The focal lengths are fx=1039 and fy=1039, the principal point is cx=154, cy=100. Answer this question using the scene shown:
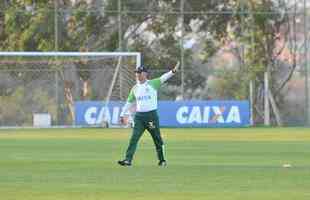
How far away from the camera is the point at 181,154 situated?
26.0 metres

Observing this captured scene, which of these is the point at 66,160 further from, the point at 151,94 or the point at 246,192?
the point at 246,192

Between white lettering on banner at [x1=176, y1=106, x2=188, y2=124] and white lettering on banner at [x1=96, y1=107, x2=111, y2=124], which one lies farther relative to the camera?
white lettering on banner at [x1=176, y1=106, x2=188, y2=124]

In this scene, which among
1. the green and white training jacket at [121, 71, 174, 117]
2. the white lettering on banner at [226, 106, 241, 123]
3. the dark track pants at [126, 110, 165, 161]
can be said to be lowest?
the white lettering on banner at [226, 106, 241, 123]

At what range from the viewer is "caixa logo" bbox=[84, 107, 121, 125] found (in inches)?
1911

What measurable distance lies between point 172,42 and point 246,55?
4037 millimetres

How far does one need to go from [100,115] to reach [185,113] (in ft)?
13.9

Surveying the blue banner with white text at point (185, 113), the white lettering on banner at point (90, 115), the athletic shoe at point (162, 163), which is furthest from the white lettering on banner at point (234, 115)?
the athletic shoe at point (162, 163)

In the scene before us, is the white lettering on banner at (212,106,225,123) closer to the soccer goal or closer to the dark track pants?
the soccer goal

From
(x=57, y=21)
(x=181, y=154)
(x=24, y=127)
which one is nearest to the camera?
(x=181, y=154)

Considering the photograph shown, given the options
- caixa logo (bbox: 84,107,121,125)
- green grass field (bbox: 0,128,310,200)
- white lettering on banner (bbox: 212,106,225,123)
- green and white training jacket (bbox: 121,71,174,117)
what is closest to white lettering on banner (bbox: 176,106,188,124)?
white lettering on banner (bbox: 212,106,225,123)

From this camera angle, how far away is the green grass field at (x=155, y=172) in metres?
14.7

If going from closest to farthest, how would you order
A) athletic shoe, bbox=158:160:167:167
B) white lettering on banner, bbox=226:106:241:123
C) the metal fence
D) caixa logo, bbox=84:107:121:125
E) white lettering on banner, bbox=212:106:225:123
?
athletic shoe, bbox=158:160:167:167 < caixa logo, bbox=84:107:121:125 < white lettering on banner, bbox=212:106:225:123 < white lettering on banner, bbox=226:106:241:123 < the metal fence

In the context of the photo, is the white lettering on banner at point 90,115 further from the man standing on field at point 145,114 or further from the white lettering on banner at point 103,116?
the man standing on field at point 145,114

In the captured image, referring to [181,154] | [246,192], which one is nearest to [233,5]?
[181,154]
